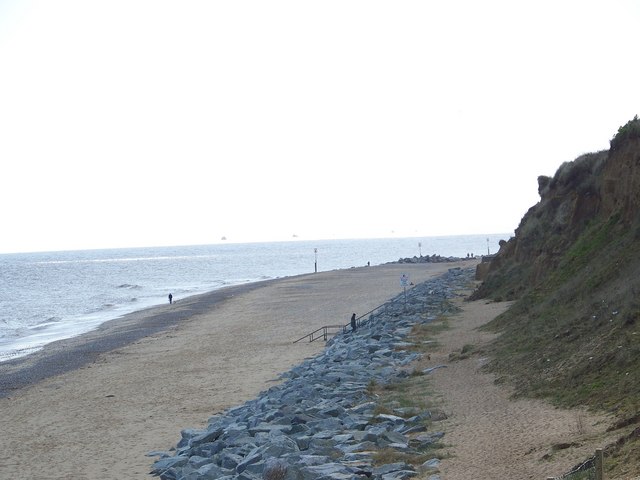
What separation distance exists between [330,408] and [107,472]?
16.2 ft

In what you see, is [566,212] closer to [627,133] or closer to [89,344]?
[627,133]

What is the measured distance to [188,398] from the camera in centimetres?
2305

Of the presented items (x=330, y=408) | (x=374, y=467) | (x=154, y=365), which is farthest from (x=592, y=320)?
(x=154, y=365)

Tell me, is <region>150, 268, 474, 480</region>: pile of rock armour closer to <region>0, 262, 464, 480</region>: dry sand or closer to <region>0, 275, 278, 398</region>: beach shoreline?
<region>0, 262, 464, 480</region>: dry sand

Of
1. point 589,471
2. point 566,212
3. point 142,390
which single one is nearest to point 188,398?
point 142,390

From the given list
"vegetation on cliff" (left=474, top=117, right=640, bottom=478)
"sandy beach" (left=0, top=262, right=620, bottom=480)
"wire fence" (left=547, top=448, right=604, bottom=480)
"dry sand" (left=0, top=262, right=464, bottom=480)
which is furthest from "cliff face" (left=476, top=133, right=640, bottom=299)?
"wire fence" (left=547, top=448, right=604, bottom=480)

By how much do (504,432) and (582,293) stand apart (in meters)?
10.7

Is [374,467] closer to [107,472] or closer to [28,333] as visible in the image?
[107,472]

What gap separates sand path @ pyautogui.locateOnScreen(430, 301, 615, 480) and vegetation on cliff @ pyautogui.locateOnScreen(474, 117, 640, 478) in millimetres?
509

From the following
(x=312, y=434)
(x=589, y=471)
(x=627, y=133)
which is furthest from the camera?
(x=627, y=133)

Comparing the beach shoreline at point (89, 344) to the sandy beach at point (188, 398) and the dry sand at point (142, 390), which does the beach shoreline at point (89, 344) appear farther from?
the dry sand at point (142, 390)

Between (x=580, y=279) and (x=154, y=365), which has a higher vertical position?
(x=580, y=279)

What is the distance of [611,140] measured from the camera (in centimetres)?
2906

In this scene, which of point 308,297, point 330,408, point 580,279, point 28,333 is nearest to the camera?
point 330,408
